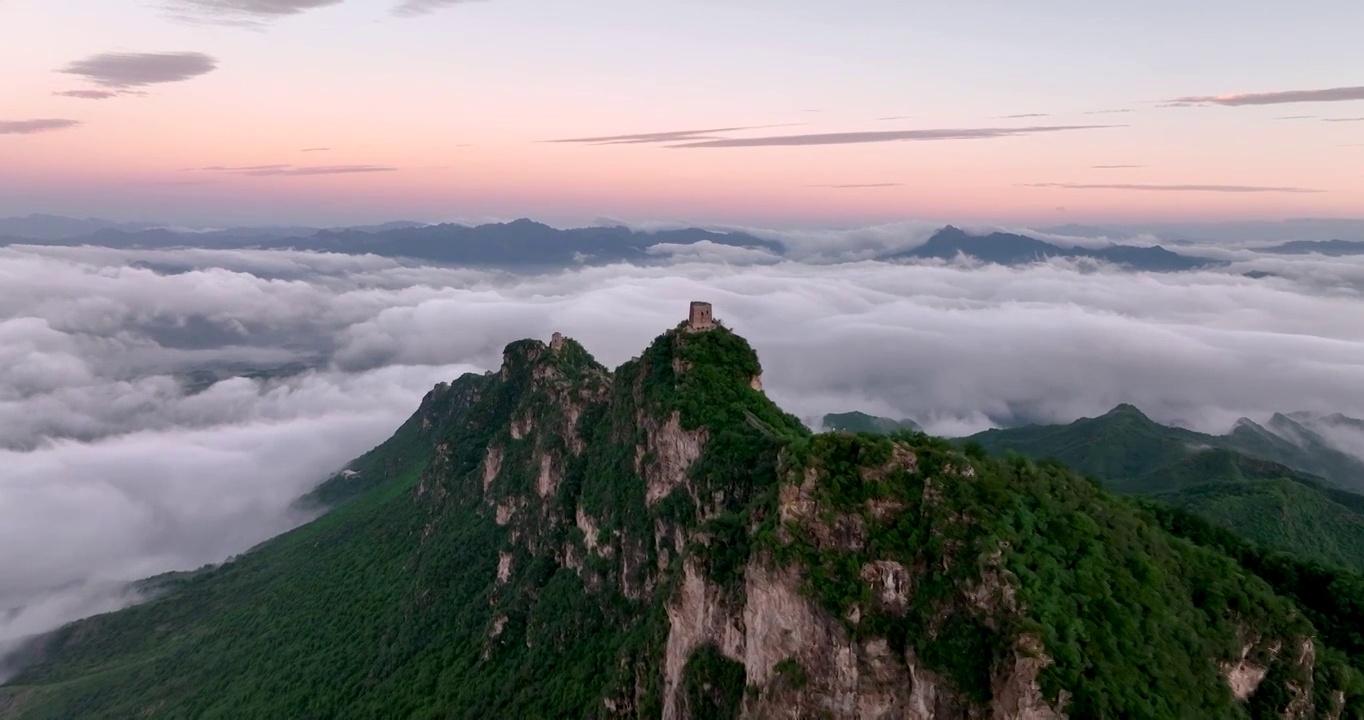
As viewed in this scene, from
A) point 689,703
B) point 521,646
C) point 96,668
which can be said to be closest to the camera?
point 689,703

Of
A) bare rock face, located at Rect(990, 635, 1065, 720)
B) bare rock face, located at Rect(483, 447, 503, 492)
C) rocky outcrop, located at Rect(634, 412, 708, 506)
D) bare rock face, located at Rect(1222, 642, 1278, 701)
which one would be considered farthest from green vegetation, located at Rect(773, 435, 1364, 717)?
bare rock face, located at Rect(483, 447, 503, 492)

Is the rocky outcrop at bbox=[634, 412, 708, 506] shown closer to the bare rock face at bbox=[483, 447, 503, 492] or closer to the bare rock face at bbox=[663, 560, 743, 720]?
the bare rock face at bbox=[663, 560, 743, 720]

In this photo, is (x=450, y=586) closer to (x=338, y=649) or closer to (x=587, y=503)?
(x=338, y=649)

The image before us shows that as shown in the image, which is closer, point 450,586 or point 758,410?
point 758,410

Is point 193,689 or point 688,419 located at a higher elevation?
point 688,419

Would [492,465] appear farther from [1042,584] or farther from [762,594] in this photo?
[1042,584]

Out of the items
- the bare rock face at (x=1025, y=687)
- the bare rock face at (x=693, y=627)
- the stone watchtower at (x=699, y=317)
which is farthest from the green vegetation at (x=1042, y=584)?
the stone watchtower at (x=699, y=317)

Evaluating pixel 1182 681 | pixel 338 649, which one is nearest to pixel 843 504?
pixel 1182 681

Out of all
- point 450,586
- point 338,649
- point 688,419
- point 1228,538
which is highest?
point 688,419

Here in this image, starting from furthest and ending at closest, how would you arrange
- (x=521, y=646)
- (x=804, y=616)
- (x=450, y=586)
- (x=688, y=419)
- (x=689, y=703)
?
(x=450, y=586) < (x=521, y=646) < (x=688, y=419) < (x=689, y=703) < (x=804, y=616)
